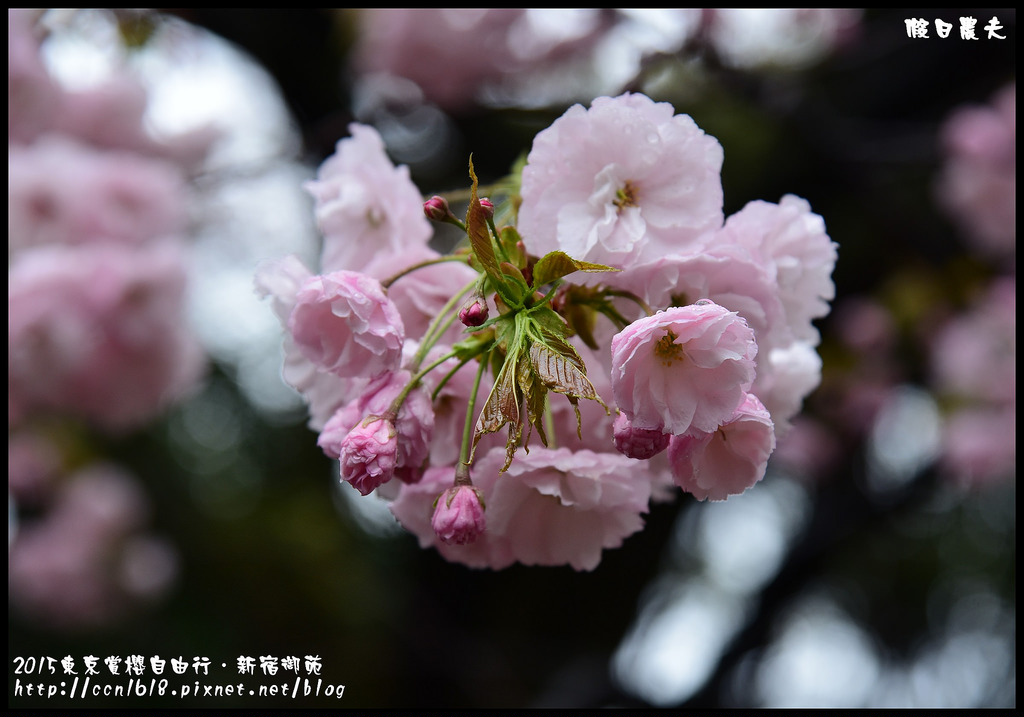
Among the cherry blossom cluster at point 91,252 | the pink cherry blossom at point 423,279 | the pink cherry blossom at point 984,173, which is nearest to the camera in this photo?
the pink cherry blossom at point 423,279

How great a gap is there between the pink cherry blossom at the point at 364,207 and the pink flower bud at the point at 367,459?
27 cm

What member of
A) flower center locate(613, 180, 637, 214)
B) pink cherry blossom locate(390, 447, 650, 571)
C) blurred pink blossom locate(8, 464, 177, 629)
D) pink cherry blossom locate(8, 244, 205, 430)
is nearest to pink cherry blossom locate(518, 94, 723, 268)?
flower center locate(613, 180, 637, 214)

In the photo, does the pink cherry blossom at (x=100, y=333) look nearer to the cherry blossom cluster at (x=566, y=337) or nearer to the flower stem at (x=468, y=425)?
the cherry blossom cluster at (x=566, y=337)

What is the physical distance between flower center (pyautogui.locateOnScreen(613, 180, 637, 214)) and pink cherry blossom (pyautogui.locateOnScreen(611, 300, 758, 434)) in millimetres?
160

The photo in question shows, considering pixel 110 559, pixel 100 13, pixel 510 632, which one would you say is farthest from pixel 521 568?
pixel 100 13

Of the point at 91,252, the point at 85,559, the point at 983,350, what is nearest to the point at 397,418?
the point at 91,252

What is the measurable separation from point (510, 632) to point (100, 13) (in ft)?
12.7

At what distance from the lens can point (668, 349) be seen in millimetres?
675

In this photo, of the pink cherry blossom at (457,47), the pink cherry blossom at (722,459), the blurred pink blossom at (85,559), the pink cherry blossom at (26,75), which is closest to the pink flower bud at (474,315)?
the pink cherry blossom at (722,459)

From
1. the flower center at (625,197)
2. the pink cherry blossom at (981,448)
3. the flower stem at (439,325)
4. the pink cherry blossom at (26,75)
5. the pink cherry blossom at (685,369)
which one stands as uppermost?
the flower center at (625,197)

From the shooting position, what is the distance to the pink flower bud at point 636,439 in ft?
2.27

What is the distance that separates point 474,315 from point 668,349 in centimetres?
18

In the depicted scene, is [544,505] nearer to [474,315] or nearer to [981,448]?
[474,315]

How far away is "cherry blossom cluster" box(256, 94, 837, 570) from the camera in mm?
Result: 676
